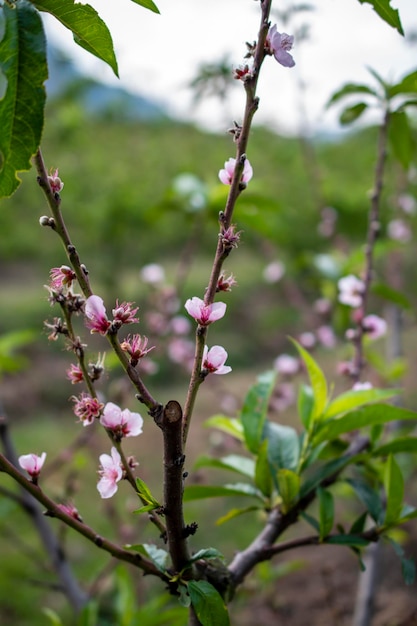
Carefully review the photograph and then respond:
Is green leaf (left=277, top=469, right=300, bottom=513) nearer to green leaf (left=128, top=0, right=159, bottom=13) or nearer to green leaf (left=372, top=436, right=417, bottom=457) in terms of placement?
green leaf (left=372, top=436, right=417, bottom=457)

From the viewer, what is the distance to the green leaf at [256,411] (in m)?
0.58

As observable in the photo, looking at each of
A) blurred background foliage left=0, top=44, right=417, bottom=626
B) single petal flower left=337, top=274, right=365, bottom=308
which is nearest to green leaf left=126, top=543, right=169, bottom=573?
single petal flower left=337, top=274, right=365, bottom=308

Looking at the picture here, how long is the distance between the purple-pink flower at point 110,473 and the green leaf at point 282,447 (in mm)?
213

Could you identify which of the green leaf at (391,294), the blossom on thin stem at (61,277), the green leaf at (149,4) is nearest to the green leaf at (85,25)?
the green leaf at (149,4)

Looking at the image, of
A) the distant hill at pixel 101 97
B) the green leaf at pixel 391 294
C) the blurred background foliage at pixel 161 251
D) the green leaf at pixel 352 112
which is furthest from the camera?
the distant hill at pixel 101 97

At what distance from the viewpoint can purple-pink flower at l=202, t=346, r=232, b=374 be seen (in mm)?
368

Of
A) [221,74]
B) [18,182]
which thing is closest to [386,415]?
[18,182]

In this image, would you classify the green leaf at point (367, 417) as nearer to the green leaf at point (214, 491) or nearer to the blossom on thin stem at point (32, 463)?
the green leaf at point (214, 491)

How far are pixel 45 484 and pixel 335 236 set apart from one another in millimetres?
1140

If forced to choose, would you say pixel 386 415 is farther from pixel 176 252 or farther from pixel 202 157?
pixel 202 157

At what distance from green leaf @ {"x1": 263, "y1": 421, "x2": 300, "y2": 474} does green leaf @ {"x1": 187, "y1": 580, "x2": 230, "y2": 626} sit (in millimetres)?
183

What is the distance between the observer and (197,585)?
40 centimetres

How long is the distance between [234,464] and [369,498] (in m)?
0.13

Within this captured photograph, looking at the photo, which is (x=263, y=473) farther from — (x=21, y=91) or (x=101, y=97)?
(x=101, y=97)
